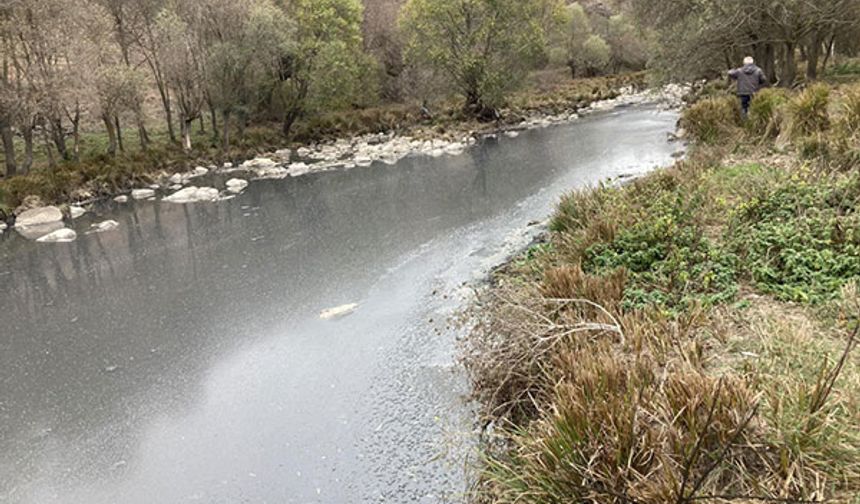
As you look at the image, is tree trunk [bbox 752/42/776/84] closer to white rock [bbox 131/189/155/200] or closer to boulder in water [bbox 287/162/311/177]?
boulder in water [bbox 287/162/311/177]

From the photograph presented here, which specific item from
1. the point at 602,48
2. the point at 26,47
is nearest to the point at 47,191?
the point at 26,47

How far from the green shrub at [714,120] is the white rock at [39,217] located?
56.5 feet

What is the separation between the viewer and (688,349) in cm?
422

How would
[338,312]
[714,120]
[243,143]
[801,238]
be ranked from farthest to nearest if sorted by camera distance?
[243,143] < [714,120] < [338,312] < [801,238]

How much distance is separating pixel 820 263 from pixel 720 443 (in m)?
3.13

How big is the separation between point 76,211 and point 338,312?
1351 cm

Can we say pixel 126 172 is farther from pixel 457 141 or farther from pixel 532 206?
pixel 532 206

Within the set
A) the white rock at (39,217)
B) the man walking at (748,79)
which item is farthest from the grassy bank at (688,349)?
the white rock at (39,217)

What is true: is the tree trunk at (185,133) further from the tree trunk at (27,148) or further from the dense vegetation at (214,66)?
the tree trunk at (27,148)

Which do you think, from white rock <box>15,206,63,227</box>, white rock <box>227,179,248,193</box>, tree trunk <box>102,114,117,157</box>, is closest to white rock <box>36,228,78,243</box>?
white rock <box>15,206,63,227</box>

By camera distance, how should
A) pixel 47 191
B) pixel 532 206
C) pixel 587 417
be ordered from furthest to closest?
pixel 47 191
pixel 532 206
pixel 587 417

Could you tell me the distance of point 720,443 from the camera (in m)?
3.23

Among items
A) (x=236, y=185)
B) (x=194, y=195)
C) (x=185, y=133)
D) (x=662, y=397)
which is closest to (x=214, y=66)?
(x=185, y=133)

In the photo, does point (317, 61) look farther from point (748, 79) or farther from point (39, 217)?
point (748, 79)
